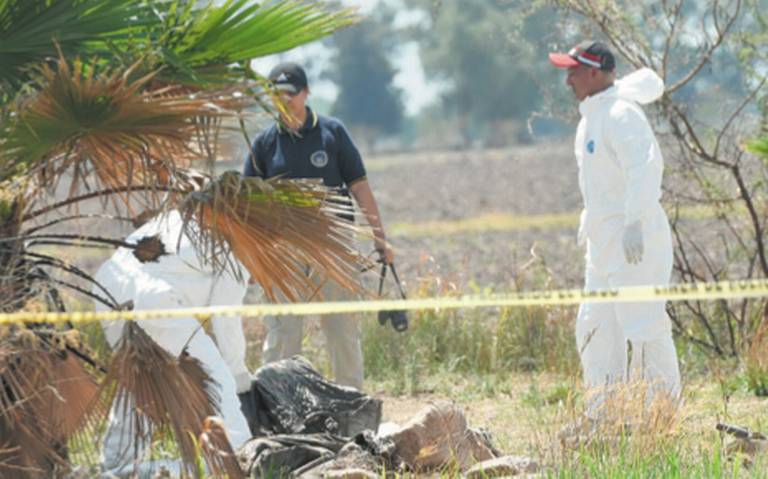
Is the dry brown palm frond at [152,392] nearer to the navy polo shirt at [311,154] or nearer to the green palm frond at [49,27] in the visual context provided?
the green palm frond at [49,27]

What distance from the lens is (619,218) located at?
8.09 meters

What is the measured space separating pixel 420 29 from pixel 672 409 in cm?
11121

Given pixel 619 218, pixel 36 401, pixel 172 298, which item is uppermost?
pixel 619 218

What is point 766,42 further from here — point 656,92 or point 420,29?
point 420,29

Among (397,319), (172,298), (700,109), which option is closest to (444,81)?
(700,109)

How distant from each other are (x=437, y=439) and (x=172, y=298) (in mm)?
1237

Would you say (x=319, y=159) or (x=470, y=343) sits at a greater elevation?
(x=319, y=159)

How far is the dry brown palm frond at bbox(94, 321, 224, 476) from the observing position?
6.00m

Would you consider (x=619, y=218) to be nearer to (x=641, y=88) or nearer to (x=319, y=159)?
(x=641, y=88)

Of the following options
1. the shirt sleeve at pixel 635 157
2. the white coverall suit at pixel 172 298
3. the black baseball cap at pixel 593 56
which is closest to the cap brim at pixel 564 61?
the black baseball cap at pixel 593 56

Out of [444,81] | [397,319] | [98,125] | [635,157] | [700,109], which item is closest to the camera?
[98,125]

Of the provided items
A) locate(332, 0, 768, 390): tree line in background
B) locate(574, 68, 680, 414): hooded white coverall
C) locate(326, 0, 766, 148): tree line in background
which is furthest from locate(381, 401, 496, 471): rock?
locate(326, 0, 766, 148): tree line in background

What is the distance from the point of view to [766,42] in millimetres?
10859

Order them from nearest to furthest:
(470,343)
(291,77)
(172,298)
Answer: (172,298) < (291,77) < (470,343)
